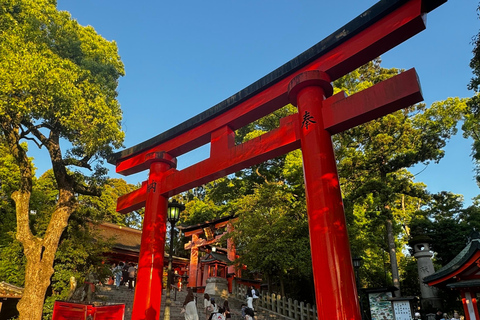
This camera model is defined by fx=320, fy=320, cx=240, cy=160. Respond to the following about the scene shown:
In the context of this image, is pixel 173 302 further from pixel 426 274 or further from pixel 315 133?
pixel 315 133

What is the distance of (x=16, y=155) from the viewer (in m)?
11.0

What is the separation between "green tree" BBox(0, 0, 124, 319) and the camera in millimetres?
9414

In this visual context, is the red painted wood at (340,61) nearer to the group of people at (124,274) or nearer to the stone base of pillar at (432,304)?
the stone base of pillar at (432,304)

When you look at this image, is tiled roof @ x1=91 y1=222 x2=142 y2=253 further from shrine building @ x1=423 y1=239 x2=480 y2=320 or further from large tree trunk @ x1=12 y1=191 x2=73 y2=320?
shrine building @ x1=423 y1=239 x2=480 y2=320

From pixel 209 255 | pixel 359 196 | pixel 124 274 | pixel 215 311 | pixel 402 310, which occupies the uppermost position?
pixel 359 196

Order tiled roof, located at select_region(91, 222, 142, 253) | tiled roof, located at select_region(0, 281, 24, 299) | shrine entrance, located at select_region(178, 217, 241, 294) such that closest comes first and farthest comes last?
tiled roof, located at select_region(0, 281, 24, 299), shrine entrance, located at select_region(178, 217, 241, 294), tiled roof, located at select_region(91, 222, 142, 253)

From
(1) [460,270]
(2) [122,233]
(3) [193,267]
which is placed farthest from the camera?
(2) [122,233]

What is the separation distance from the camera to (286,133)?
537 centimetres

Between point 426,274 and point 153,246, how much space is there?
13852mm

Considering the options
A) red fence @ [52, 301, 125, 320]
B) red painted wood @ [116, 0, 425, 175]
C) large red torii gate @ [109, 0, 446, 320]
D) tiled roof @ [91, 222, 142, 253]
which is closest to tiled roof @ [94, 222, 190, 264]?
tiled roof @ [91, 222, 142, 253]

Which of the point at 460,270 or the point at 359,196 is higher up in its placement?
the point at 359,196

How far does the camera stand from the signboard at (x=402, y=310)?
9781 millimetres

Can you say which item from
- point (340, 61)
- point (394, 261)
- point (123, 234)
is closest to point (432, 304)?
point (394, 261)

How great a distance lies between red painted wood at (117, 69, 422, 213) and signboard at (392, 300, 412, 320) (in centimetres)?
761
